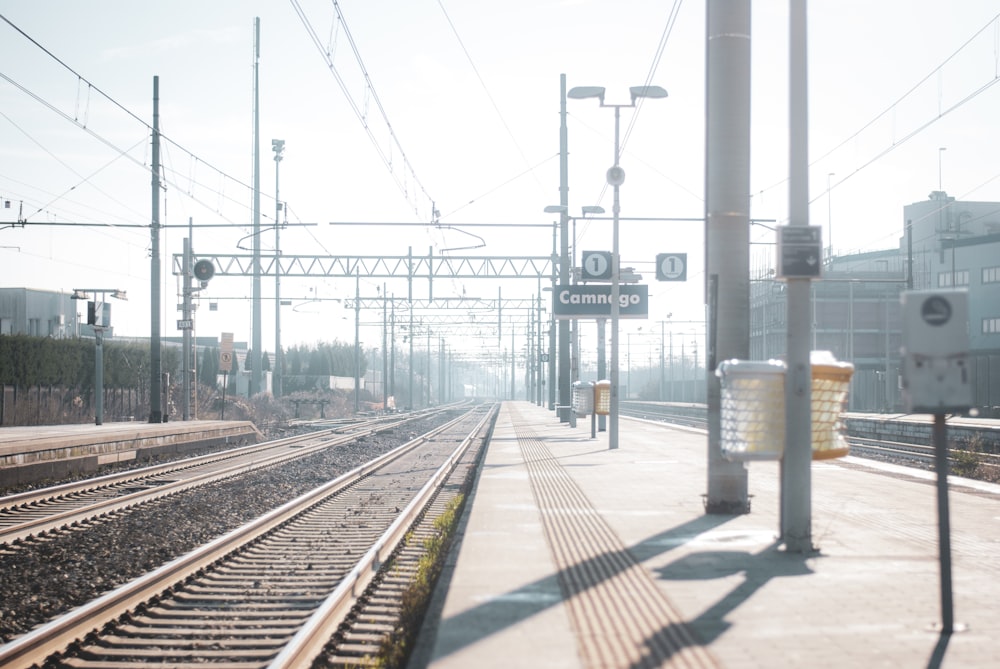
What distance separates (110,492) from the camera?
16.3 m

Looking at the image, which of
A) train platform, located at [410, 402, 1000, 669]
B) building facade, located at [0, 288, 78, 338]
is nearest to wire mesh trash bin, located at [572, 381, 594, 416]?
train platform, located at [410, 402, 1000, 669]

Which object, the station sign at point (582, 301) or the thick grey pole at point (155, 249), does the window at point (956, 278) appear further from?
the thick grey pole at point (155, 249)

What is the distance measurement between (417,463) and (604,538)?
15.0 metres

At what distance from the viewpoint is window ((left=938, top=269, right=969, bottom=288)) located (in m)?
65.8

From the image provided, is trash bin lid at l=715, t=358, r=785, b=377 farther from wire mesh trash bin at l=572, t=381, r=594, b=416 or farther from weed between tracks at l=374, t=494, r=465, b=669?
wire mesh trash bin at l=572, t=381, r=594, b=416

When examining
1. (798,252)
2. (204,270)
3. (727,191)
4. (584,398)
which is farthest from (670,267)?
(798,252)

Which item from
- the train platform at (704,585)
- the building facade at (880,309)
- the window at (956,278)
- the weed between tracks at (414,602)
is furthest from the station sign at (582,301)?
the window at (956,278)

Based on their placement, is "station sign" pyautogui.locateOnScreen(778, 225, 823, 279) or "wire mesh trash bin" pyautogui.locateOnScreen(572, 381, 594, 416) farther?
"wire mesh trash bin" pyautogui.locateOnScreen(572, 381, 594, 416)

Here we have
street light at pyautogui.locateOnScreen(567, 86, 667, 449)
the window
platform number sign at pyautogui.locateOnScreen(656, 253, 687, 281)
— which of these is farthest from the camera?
the window

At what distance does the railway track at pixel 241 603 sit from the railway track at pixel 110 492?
2.53 metres

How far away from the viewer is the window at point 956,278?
65.8 m

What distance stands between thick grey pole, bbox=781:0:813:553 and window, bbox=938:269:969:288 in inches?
2430

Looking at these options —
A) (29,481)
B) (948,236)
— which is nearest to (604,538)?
(29,481)

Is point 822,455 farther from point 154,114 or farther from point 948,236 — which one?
point 948,236
